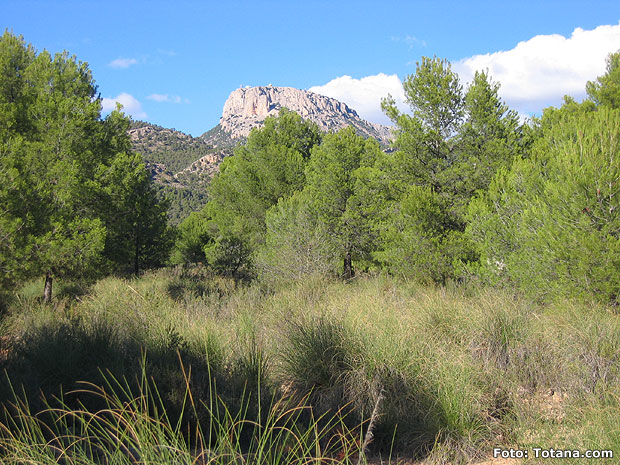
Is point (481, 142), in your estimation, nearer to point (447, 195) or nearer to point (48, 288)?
point (447, 195)

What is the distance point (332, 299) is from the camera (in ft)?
26.7

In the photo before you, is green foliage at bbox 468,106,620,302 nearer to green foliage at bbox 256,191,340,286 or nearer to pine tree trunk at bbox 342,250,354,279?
green foliage at bbox 256,191,340,286

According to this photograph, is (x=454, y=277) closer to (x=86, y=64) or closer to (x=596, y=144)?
(x=596, y=144)

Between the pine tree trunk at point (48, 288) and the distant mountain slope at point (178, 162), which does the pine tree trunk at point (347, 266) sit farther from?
the distant mountain slope at point (178, 162)

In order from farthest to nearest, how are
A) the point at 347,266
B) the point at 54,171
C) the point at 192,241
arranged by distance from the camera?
the point at 192,241
the point at 347,266
the point at 54,171

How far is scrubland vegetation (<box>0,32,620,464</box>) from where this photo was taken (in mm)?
3521

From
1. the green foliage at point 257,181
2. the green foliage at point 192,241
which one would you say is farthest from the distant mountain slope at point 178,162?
the green foliage at point 257,181

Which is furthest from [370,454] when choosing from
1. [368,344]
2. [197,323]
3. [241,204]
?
[241,204]

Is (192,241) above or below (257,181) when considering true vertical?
below

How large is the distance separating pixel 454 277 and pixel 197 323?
8740mm

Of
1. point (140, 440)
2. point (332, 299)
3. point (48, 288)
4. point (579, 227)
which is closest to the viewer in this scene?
point (140, 440)

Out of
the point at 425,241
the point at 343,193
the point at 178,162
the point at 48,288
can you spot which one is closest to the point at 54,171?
the point at 48,288

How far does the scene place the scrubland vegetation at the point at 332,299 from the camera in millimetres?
3521

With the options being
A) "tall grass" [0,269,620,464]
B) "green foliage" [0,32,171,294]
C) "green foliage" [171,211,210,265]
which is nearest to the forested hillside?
"tall grass" [0,269,620,464]
